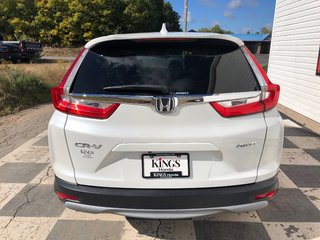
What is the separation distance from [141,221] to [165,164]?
109 cm

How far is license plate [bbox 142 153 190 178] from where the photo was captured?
2.29 m

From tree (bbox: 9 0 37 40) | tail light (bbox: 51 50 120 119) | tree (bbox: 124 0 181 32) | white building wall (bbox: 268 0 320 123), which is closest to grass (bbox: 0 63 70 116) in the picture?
tail light (bbox: 51 50 120 119)

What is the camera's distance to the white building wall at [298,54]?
766 centimetres

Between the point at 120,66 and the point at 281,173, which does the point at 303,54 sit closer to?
the point at 281,173

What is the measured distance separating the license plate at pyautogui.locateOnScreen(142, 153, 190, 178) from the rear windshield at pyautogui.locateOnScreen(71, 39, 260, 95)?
0.44 m

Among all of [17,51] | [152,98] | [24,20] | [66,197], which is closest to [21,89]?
[66,197]

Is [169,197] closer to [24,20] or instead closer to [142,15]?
[142,15]

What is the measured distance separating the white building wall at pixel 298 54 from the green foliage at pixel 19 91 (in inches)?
274

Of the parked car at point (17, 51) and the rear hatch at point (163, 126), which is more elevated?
the rear hatch at point (163, 126)

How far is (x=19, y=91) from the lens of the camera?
898cm

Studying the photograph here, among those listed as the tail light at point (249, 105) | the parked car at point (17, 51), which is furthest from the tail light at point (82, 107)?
the parked car at point (17, 51)

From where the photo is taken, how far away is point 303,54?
8344 millimetres

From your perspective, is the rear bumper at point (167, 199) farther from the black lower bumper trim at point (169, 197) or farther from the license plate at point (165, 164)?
the license plate at point (165, 164)

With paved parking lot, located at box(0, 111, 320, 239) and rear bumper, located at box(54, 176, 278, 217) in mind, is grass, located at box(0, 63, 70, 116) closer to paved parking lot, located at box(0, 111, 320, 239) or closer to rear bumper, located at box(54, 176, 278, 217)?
paved parking lot, located at box(0, 111, 320, 239)
